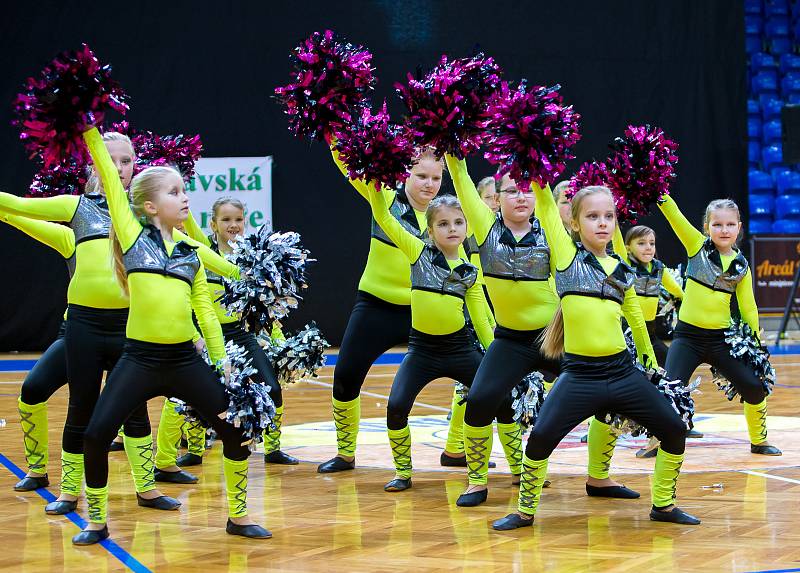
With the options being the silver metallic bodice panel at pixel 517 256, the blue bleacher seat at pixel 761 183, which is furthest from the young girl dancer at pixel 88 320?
the blue bleacher seat at pixel 761 183

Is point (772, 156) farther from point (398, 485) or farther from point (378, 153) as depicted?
point (398, 485)

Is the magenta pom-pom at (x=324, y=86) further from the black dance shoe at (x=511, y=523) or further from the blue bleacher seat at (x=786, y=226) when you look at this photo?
the blue bleacher seat at (x=786, y=226)

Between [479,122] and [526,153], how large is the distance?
436 millimetres

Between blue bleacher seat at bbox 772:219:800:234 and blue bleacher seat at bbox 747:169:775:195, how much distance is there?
550 mm

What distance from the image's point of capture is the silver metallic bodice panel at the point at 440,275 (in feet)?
16.5

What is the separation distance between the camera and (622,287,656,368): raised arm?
4.32 m

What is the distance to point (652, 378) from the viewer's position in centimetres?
434

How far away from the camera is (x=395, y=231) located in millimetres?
5102

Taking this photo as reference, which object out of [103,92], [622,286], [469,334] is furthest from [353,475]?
[103,92]

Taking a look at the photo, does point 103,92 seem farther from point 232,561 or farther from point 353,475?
point 353,475

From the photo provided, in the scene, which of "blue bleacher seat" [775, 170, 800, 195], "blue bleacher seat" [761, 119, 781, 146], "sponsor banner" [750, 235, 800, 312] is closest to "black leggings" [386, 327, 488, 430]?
"sponsor banner" [750, 235, 800, 312]

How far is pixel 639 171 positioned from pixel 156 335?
8.00 ft

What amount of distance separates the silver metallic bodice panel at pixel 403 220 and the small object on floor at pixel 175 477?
1465 millimetres

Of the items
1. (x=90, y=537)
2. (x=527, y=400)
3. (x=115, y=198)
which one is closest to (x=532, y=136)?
(x=527, y=400)
